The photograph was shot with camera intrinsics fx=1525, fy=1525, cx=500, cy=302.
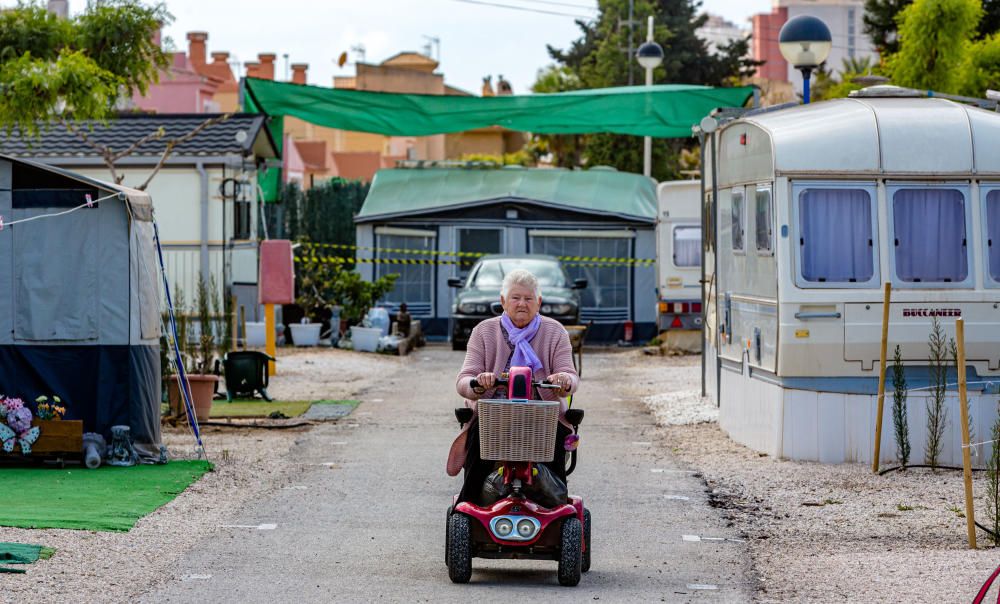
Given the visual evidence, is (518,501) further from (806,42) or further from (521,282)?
(806,42)

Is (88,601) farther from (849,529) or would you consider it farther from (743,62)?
(743,62)

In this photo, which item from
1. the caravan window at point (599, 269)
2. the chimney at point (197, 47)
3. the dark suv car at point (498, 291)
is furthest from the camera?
the chimney at point (197, 47)

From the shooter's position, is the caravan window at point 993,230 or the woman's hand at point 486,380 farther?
the caravan window at point 993,230

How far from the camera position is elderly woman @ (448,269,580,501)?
789 cm

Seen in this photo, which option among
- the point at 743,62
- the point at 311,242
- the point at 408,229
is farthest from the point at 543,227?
the point at 743,62

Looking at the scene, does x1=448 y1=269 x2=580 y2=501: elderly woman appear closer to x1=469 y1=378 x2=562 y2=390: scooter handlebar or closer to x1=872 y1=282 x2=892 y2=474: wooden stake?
x1=469 y1=378 x2=562 y2=390: scooter handlebar

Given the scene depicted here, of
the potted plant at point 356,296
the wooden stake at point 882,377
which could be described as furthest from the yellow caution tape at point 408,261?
the wooden stake at point 882,377

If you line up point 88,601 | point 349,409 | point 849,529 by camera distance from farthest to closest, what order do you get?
point 349,409
point 849,529
point 88,601

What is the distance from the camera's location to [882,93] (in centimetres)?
1337

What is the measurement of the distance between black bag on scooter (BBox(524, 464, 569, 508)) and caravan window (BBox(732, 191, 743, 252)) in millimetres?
6342

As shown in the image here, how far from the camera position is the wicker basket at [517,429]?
741cm

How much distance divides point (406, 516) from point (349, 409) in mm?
6833

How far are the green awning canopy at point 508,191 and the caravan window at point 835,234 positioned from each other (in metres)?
15.3

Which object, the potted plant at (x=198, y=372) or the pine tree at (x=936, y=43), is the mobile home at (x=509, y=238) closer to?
the pine tree at (x=936, y=43)
